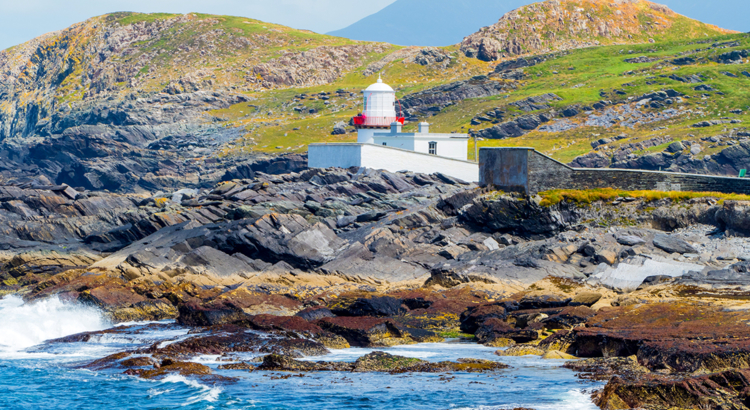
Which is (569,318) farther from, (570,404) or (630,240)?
(630,240)

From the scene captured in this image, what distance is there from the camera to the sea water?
43.9 feet

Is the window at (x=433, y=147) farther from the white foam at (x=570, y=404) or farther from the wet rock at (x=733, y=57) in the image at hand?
the wet rock at (x=733, y=57)

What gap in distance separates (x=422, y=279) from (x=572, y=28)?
11300 cm

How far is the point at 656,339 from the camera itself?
47.2ft

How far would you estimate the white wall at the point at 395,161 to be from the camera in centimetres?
4400

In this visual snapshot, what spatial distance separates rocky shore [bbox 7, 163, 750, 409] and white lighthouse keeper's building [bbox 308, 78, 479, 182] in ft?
22.9

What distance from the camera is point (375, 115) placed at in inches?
2034

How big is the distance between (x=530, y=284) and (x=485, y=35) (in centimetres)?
10850

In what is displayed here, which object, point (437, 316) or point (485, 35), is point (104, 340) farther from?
point (485, 35)

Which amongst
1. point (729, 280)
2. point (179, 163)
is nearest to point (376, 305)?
point (729, 280)

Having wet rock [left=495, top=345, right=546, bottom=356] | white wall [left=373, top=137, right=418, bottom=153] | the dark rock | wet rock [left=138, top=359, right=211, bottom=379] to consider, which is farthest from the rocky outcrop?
wet rock [left=138, top=359, right=211, bottom=379]

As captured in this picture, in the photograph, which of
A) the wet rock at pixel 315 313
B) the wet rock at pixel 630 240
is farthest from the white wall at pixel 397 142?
the wet rock at pixel 315 313

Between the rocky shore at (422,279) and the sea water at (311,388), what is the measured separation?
1.74ft

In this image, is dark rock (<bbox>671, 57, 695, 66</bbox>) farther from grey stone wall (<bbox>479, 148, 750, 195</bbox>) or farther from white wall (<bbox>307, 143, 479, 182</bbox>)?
grey stone wall (<bbox>479, 148, 750, 195</bbox>)
